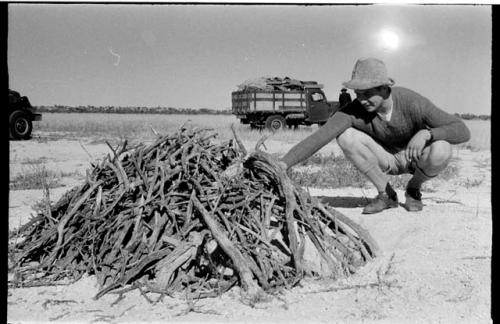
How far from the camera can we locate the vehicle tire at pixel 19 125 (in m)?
13.4

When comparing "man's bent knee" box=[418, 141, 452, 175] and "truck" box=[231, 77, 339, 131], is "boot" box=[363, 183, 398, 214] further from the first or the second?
"truck" box=[231, 77, 339, 131]

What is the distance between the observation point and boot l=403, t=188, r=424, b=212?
15.6ft

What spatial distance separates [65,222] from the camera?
3619 millimetres

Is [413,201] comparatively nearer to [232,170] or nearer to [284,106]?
[232,170]

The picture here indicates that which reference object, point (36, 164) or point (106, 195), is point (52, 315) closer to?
point (106, 195)

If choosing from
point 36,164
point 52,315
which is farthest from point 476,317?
point 36,164

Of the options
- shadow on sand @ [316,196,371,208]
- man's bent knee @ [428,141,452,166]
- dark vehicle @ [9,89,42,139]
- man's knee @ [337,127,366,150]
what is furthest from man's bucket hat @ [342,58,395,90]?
dark vehicle @ [9,89,42,139]

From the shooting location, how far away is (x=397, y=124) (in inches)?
179

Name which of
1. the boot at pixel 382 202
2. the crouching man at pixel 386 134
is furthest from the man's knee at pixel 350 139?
the boot at pixel 382 202

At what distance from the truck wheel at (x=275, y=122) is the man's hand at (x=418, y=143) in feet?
43.5

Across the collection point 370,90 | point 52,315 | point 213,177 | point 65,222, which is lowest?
point 52,315

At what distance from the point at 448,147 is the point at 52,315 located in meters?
3.07

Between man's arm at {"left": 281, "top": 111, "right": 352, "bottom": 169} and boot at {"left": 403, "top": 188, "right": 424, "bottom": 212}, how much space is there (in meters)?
0.78

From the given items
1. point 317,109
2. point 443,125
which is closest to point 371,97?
point 443,125
